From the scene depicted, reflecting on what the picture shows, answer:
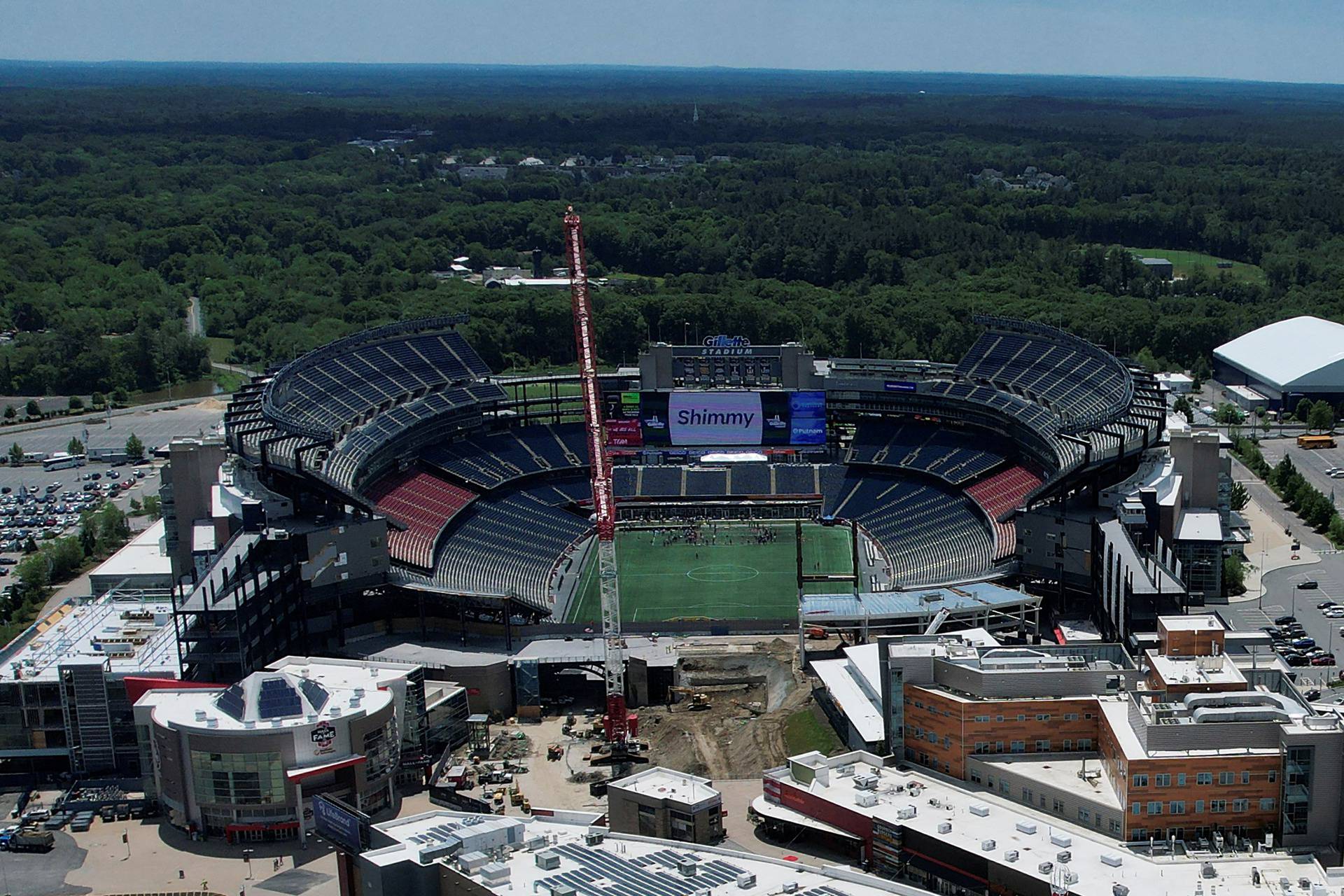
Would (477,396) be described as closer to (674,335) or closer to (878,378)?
(878,378)

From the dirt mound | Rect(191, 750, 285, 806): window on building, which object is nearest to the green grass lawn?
the dirt mound

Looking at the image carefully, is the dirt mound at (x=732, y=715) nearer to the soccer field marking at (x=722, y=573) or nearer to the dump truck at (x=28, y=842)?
the soccer field marking at (x=722, y=573)

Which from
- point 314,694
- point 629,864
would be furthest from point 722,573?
point 629,864

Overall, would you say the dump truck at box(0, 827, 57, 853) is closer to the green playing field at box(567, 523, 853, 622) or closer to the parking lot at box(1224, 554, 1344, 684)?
the green playing field at box(567, 523, 853, 622)

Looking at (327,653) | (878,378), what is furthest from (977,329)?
(327,653)

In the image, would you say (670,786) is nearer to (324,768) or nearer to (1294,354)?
(324,768)

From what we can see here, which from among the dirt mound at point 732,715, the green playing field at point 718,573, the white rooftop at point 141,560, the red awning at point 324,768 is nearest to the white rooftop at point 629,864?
the red awning at point 324,768

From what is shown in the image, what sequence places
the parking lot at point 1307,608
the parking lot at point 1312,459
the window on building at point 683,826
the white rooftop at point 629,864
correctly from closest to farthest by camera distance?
the white rooftop at point 629,864
the window on building at point 683,826
the parking lot at point 1307,608
the parking lot at point 1312,459
